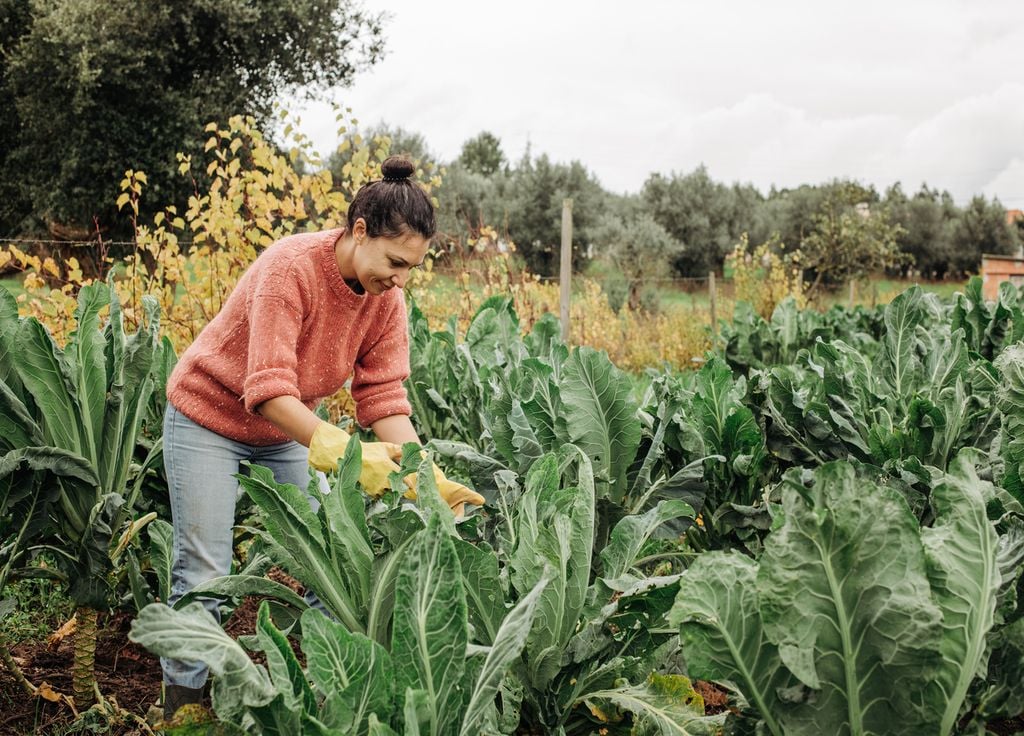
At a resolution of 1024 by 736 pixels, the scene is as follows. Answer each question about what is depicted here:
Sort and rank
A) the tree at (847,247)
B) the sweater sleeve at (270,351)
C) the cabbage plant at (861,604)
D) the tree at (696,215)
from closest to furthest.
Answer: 1. the cabbage plant at (861,604)
2. the sweater sleeve at (270,351)
3. the tree at (847,247)
4. the tree at (696,215)

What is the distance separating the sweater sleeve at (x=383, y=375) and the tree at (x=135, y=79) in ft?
54.8

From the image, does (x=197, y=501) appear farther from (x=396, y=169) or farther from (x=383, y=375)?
(x=396, y=169)

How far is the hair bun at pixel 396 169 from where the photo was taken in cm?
269

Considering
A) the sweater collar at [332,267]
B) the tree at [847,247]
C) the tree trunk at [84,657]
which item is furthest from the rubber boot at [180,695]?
the tree at [847,247]

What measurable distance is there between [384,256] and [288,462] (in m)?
0.89

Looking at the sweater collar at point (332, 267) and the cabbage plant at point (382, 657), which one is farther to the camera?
the sweater collar at point (332, 267)

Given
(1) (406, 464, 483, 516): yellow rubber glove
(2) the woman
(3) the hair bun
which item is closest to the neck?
(2) the woman

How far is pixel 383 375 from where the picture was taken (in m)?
3.11

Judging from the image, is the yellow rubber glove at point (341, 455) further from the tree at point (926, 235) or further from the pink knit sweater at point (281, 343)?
the tree at point (926, 235)

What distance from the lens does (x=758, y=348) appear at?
5863 millimetres

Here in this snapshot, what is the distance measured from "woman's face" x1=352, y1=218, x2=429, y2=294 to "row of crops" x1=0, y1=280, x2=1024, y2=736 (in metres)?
0.50

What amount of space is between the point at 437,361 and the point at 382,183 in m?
1.78

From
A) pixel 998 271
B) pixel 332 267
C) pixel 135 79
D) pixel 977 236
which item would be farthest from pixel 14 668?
pixel 977 236

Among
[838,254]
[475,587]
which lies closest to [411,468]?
[475,587]
